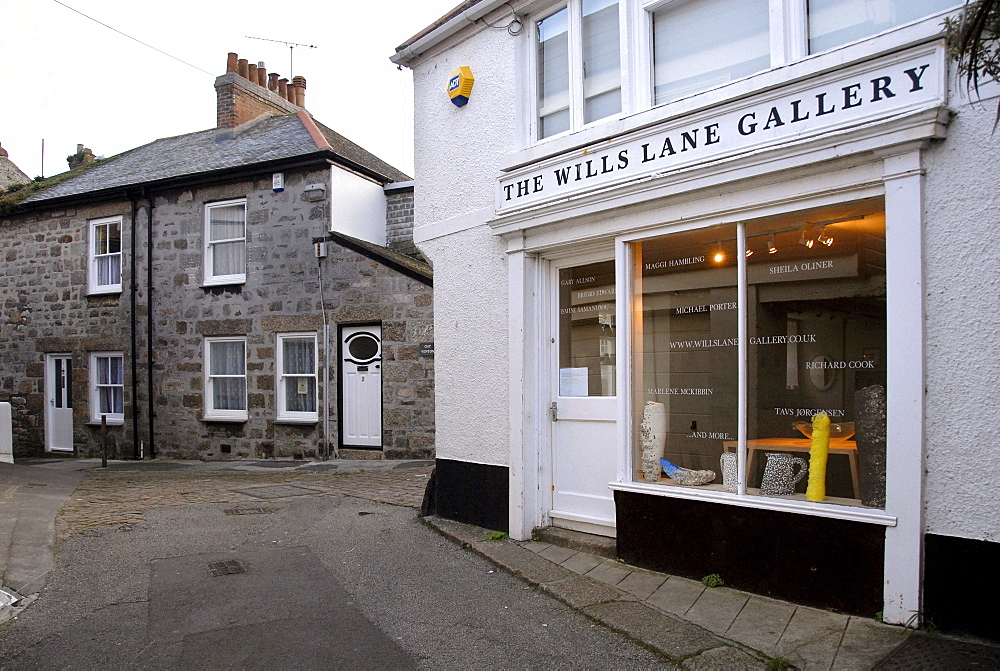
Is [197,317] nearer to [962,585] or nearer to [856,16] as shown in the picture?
[856,16]

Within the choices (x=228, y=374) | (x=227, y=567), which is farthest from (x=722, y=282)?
(x=228, y=374)

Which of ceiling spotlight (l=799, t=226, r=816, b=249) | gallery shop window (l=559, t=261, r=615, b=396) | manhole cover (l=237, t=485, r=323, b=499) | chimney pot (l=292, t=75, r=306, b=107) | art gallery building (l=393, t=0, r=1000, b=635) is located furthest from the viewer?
chimney pot (l=292, t=75, r=306, b=107)

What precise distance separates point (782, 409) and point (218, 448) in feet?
38.8

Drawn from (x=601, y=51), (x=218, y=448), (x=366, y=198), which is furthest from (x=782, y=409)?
(x=218, y=448)

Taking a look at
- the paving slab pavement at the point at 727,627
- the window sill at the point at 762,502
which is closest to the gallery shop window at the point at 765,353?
the window sill at the point at 762,502

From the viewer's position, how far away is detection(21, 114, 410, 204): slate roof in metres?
14.0

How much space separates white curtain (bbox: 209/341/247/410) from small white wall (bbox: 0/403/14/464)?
3.36m

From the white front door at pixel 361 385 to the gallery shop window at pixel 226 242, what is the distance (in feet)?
8.95

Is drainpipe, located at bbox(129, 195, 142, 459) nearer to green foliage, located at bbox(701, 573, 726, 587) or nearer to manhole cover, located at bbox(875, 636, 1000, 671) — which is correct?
green foliage, located at bbox(701, 573, 726, 587)

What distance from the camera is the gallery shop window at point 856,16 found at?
427 centimetres

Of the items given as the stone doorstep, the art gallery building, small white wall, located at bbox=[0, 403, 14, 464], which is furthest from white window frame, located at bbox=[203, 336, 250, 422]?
the stone doorstep

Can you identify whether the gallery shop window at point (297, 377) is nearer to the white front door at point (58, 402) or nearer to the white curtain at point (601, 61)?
the white front door at point (58, 402)

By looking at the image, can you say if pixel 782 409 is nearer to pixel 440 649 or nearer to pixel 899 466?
pixel 899 466

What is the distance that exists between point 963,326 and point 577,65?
3.68 meters
